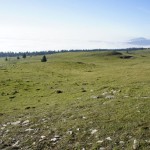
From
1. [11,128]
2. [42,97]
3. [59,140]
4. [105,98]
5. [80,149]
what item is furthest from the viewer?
[42,97]

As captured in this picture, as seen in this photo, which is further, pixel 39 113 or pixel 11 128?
pixel 39 113

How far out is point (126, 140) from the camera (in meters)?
13.1

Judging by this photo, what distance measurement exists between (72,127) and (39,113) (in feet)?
16.3

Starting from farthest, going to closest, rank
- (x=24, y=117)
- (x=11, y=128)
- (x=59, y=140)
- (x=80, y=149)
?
1. (x=24, y=117)
2. (x=11, y=128)
3. (x=59, y=140)
4. (x=80, y=149)

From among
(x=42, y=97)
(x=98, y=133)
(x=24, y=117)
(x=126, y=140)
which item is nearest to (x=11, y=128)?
(x=24, y=117)

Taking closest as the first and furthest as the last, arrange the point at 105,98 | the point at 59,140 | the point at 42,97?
the point at 59,140 → the point at 105,98 → the point at 42,97

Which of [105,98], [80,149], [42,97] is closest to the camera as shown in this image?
[80,149]

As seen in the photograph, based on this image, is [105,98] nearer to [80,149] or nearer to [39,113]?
[39,113]

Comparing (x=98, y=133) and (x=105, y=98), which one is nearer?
(x=98, y=133)

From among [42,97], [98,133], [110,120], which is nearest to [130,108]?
[110,120]

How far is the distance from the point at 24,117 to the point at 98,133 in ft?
22.0

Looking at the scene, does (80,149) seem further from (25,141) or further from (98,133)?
(25,141)

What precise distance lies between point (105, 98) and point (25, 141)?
30.8 feet

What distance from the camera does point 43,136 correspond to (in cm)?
1471
